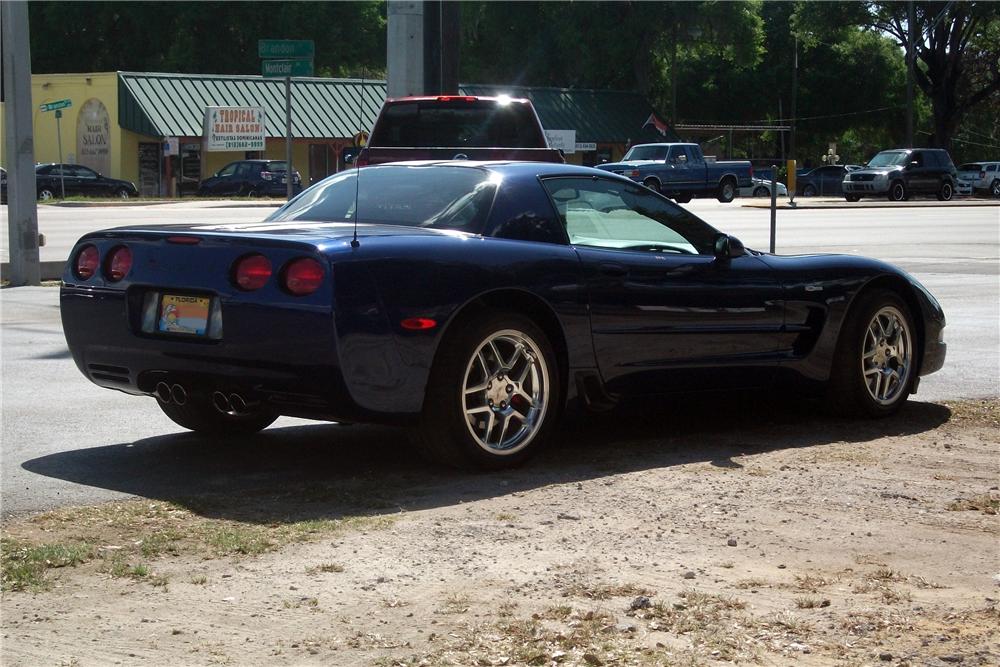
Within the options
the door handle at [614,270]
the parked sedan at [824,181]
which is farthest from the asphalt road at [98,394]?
the parked sedan at [824,181]

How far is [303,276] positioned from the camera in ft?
18.6

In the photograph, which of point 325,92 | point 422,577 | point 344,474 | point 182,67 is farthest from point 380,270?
point 182,67

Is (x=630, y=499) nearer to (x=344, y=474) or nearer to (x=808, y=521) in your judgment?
(x=808, y=521)

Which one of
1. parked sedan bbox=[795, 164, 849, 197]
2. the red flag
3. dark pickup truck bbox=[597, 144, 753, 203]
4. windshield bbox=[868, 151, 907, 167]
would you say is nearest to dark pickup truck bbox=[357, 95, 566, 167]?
dark pickup truck bbox=[597, 144, 753, 203]

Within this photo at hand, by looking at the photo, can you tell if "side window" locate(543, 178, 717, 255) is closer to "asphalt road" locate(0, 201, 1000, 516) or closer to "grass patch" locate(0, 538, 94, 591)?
"asphalt road" locate(0, 201, 1000, 516)

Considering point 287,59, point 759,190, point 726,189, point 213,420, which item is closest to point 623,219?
point 213,420

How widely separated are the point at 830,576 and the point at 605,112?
2574 inches

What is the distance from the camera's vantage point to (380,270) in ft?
18.7

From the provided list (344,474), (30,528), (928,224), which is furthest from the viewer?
(928,224)

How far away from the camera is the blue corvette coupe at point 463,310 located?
5.71 meters

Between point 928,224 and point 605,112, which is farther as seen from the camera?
point 605,112

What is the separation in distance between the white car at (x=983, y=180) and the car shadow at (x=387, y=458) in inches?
2187

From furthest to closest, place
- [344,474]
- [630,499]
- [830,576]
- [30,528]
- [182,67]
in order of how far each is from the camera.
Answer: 1. [182,67]
2. [344,474]
3. [630,499]
4. [30,528]
5. [830,576]

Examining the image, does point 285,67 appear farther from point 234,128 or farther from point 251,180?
point 234,128
